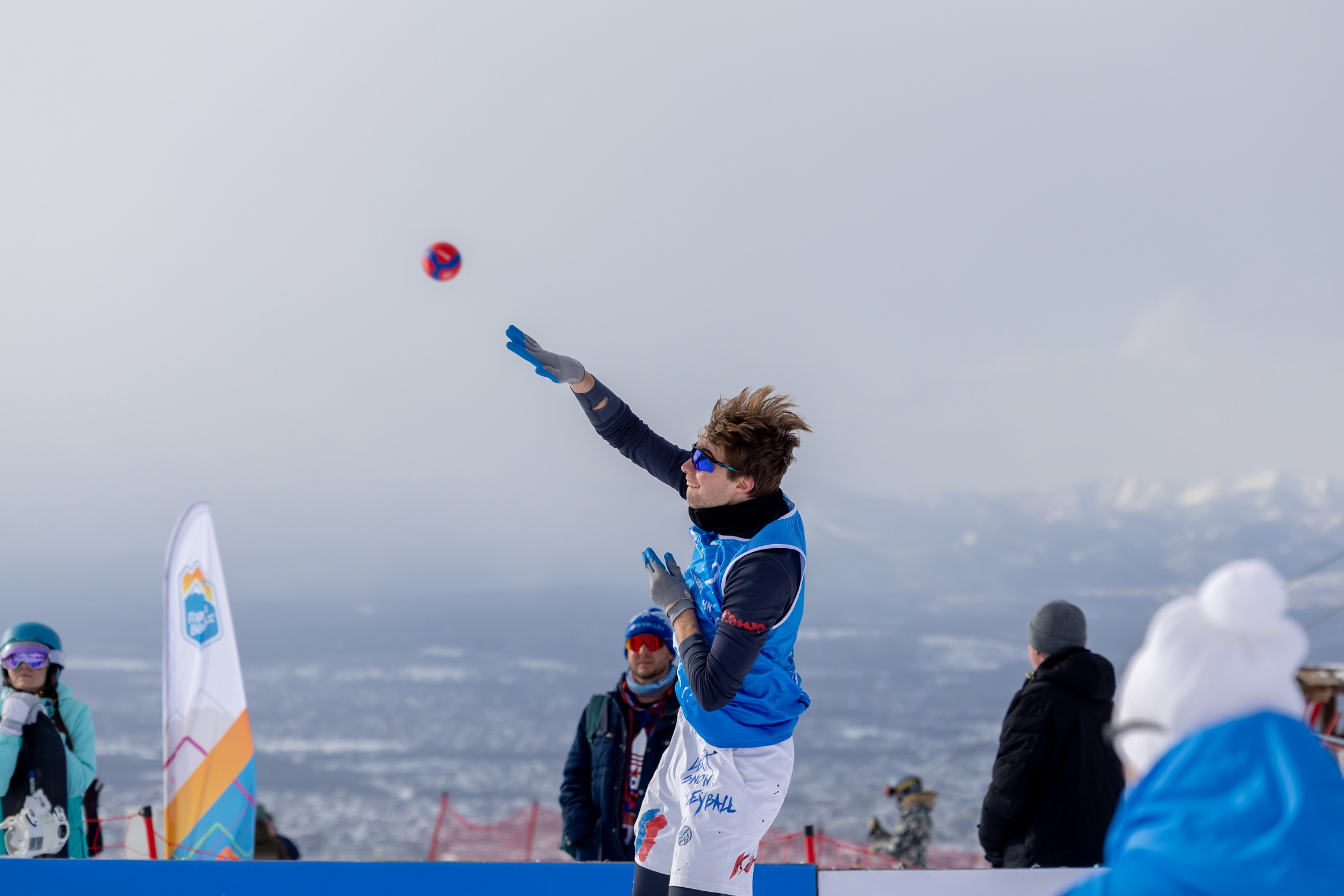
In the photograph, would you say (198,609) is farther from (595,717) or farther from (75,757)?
(595,717)

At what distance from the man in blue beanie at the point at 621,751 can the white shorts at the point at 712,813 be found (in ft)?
4.17

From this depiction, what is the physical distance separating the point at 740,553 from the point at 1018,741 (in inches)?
53.8

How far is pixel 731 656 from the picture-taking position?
6.22 ft

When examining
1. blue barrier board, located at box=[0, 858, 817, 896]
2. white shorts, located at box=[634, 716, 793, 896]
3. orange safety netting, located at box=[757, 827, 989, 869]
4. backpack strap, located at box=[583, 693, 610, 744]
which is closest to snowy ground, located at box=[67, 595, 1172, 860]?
orange safety netting, located at box=[757, 827, 989, 869]

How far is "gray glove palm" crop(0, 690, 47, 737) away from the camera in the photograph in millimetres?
3617

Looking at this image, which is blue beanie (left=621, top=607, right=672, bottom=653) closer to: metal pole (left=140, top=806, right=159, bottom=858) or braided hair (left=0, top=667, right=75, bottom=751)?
braided hair (left=0, top=667, right=75, bottom=751)

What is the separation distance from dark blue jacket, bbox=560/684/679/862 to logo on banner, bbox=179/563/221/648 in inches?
102

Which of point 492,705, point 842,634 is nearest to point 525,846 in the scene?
point 492,705

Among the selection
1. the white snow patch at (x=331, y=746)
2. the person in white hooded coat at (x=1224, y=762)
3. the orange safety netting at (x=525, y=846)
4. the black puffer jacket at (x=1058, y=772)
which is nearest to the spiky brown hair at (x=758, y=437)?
the person in white hooded coat at (x=1224, y=762)

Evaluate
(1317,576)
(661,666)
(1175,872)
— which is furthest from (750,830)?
(1317,576)

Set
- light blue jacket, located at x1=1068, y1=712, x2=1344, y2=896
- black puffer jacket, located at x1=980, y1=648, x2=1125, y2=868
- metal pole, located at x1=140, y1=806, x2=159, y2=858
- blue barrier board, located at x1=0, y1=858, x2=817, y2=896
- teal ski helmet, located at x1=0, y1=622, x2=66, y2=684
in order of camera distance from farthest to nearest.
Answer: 1. metal pole, located at x1=140, y1=806, x2=159, y2=858
2. teal ski helmet, located at x1=0, y1=622, x2=66, y2=684
3. black puffer jacket, located at x1=980, y1=648, x2=1125, y2=868
4. blue barrier board, located at x1=0, y1=858, x2=817, y2=896
5. light blue jacket, located at x1=1068, y1=712, x2=1344, y2=896

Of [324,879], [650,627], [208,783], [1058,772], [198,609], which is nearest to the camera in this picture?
[324,879]

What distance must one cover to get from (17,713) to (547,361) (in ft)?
9.02

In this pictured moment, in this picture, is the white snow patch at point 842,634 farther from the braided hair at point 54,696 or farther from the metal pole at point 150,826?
the braided hair at point 54,696
